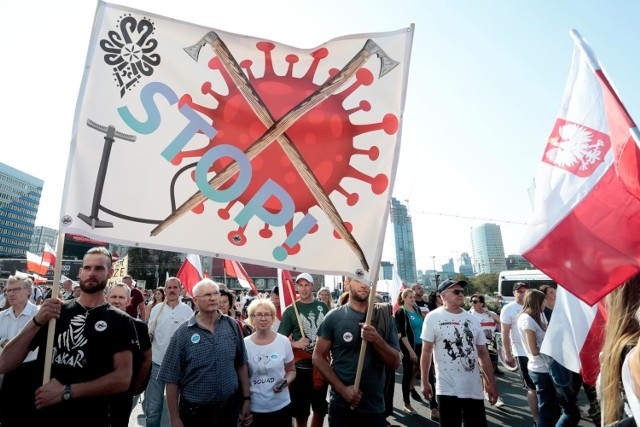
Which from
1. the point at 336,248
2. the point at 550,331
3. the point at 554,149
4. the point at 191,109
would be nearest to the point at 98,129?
the point at 191,109

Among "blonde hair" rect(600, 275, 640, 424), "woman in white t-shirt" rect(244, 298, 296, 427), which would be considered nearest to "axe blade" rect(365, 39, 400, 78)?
"blonde hair" rect(600, 275, 640, 424)

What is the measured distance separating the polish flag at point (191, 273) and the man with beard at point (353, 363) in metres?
5.05

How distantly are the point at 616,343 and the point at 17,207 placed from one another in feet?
491

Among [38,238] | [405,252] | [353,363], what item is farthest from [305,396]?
[38,238]

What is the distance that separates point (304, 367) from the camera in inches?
189

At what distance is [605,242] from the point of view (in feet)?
7.06

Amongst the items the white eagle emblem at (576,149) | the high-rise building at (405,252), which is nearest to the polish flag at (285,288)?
the white eagle emblem at (576,149)

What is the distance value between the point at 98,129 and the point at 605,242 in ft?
11.3

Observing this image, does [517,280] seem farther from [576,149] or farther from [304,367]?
[576,149]

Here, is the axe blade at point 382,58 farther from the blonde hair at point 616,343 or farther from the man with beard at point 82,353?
the man with beard at point 82,353

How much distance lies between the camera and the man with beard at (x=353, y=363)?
3.14 m

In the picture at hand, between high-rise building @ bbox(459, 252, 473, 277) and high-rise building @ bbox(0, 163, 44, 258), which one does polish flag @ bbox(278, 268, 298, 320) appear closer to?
Result: high-rise building @ bbox(459, 252, 473, 277)

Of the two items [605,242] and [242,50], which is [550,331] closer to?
[605,242]

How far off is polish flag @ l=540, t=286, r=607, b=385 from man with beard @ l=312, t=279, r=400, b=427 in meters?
1.21
